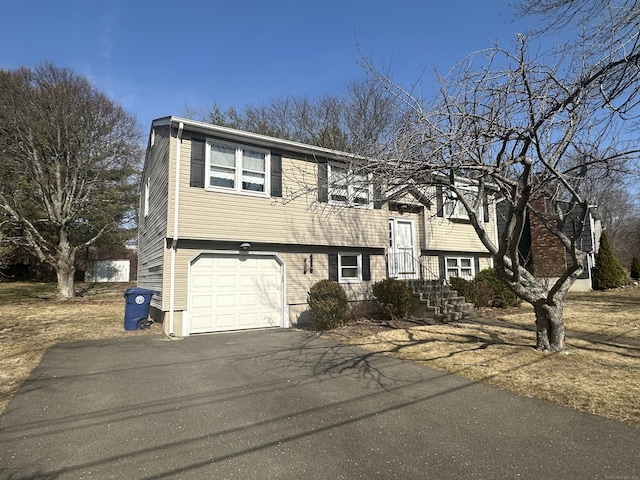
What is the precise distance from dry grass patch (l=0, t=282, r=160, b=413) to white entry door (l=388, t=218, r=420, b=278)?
843 cm

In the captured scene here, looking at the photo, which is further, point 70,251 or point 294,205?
point 70,251

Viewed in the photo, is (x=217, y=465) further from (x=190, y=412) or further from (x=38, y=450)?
(x=38, y=450)

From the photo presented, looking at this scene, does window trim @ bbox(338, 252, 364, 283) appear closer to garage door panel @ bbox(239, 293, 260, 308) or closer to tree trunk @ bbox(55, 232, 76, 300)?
garage door panel @ bbox(239, 293, 260, 308)

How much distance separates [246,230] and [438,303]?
6186 millimetres

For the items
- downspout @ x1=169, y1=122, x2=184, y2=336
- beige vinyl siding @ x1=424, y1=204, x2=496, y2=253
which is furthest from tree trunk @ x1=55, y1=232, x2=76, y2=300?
beige vinyl siding @ x1=424, y1=204, x2=496, y2=253

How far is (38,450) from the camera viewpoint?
12.5 feet

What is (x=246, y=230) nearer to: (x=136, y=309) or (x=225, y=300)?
(x=225, y=300)

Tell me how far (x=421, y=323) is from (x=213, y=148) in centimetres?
779

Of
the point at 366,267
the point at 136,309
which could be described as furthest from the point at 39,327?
the point at 366,267

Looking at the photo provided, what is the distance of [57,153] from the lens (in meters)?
18.7

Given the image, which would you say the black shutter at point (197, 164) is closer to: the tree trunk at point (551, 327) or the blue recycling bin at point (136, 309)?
the blue recycling bin at point (136, 309)

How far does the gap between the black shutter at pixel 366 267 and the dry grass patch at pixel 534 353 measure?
2128mm

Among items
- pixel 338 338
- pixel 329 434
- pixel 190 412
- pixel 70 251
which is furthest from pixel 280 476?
pixel 70 251

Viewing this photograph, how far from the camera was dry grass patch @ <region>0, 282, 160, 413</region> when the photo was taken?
690 centimetres
